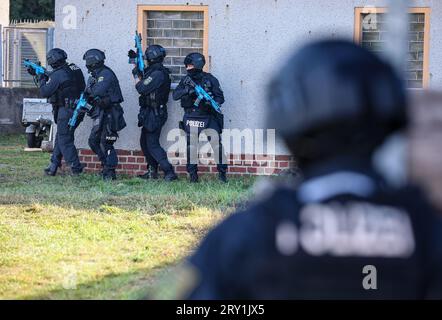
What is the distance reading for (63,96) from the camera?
15.7 m

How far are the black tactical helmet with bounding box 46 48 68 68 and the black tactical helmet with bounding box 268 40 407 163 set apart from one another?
13.4 meters

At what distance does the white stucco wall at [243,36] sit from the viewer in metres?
15.4

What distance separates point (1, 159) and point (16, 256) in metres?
10.2

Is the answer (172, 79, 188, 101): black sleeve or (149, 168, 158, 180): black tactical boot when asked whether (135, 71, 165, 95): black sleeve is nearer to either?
(172, 79, 188, 101): black sleeve

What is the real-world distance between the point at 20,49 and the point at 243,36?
1195 centimetres

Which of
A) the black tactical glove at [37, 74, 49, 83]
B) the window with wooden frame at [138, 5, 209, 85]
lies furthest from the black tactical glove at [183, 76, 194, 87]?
the black tactical glove at [37, 74, 49, 83]

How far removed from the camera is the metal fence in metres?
25.9

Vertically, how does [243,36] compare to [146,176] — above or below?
above

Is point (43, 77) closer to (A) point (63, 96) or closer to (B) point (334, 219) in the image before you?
(A) point (63, 96)

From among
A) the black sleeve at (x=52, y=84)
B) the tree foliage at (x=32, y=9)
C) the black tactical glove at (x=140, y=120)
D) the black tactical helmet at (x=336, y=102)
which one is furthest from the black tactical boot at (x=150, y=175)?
the tree foliage at (x=32, y=9)

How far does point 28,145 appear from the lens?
21.5 meters

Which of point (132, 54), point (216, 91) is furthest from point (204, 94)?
point (132, 54)
